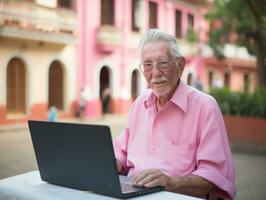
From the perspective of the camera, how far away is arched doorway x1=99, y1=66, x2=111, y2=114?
66.8 ft

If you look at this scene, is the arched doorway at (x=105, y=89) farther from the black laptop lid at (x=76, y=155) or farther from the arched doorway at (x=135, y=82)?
the black laptop lid at (x=76, y=155)

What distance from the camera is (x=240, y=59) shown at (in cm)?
3181

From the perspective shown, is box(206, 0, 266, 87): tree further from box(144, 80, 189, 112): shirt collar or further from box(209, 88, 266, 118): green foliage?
box(144, 80, 189, 112): shirt collar

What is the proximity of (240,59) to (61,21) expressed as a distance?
16399 mm

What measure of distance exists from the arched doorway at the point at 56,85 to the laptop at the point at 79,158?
16069mm

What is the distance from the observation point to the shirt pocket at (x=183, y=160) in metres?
2.28

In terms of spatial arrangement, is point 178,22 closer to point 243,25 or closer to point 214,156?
point 243,25

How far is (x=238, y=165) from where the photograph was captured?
8789 mm

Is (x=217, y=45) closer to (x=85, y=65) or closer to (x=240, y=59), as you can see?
(x=85, y=65)

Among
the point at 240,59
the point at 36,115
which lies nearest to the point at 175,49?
the point at 36,115

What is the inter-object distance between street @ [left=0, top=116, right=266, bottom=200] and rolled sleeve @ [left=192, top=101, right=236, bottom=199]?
407cm

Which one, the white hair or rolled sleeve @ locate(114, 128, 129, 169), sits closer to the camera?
the white hair

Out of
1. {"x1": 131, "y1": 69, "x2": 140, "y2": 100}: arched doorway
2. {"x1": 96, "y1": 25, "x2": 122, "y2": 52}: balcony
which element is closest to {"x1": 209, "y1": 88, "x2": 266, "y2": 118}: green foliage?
{"x1": 96, "y1": 25, "x2": 122, "y2": 52}: balcony

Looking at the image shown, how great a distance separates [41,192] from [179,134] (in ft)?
2.26
